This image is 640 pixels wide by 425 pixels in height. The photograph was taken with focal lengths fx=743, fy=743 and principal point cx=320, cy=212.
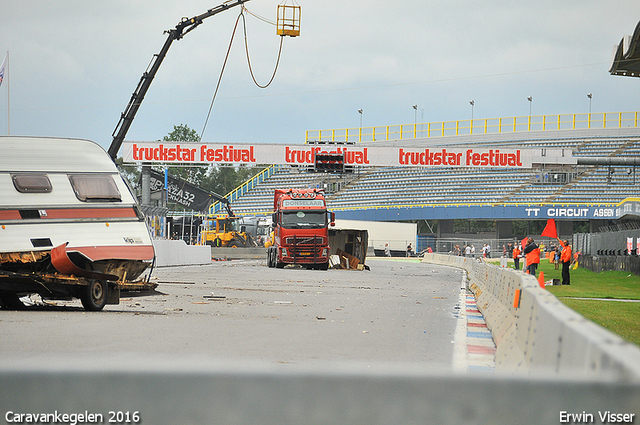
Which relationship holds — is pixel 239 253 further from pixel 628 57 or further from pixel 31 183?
pixel 31 183

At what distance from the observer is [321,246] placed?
3388 cm

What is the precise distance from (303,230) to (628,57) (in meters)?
17.1

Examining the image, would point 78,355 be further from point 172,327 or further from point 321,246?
point 321,246

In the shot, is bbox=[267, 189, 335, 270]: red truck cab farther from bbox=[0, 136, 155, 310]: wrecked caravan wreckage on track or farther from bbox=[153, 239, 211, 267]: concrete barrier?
bbox=[0, 136, 155, 310]: wrecked caravan wreckage on track

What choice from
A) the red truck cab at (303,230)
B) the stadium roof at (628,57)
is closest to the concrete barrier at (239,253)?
the red truck cab at (303,230)

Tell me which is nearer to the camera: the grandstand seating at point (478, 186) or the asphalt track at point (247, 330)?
the asphalt track at point (247, 330)

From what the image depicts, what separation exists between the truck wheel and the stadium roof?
14317 millimetres

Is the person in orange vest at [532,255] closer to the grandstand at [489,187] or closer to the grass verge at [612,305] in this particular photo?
the grass verge at [612,305]

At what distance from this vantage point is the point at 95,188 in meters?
11.7

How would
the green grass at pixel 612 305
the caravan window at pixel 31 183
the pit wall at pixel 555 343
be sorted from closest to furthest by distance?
1. the pit wall at pixel 555 343
2. the caravan window at pixel 31 183
3. the green grass at pixel 612 305

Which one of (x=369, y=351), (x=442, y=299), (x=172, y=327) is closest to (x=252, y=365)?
(x=369, y=351)

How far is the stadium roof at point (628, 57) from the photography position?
19.5 meters

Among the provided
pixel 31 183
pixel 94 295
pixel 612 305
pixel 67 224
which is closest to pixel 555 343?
pixel 67 224

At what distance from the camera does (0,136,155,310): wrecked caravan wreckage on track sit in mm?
10898
